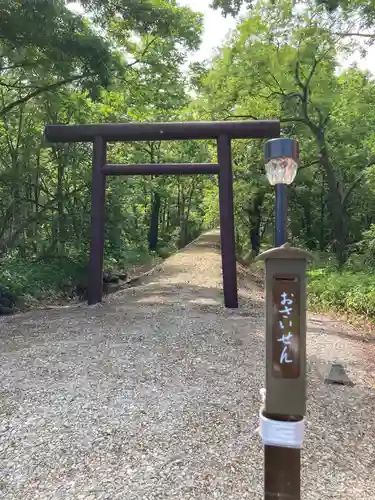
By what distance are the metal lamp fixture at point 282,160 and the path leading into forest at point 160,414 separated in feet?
5.96

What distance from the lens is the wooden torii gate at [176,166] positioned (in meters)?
7.50

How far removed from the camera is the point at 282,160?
7.41 feet

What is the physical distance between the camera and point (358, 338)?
274 inches

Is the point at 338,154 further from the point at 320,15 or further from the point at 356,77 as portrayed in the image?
the point at 320,15

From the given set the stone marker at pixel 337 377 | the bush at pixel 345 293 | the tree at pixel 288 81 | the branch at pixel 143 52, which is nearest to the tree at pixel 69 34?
the branch at pixel 143 52

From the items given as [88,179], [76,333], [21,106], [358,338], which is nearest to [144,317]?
[76,333]

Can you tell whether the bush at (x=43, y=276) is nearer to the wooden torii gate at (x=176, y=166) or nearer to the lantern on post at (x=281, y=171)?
the wooden torii gate at (x=176, y=166)

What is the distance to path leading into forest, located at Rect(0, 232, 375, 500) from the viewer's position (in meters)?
2.72

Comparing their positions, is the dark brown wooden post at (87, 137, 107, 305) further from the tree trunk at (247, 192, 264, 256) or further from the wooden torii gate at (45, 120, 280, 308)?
the tree trunk at (247, 192, 264, 256)

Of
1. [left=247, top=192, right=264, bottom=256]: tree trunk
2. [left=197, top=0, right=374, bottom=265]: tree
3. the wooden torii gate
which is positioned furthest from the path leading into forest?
[left=247, top=192, right=264, bottom=256]: tree trunk

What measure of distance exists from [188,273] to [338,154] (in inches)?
296

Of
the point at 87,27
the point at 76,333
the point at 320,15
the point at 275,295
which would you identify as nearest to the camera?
the point at 275,295

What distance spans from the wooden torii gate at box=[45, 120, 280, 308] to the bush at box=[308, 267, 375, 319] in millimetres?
2809

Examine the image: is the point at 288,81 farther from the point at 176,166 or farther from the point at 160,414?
the point at 160,414
